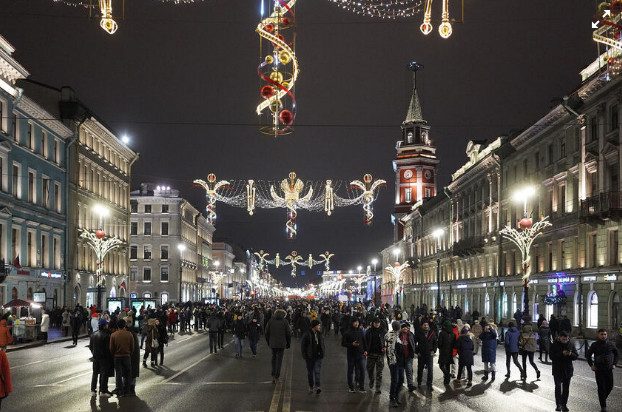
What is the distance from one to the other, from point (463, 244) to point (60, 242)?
33.9 metres

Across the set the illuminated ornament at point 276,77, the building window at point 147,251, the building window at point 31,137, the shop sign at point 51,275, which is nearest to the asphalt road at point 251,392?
the illuminated ornament at point 276,77

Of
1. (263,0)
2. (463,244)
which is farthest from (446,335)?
(463,244)

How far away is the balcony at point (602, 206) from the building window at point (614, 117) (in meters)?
3.21

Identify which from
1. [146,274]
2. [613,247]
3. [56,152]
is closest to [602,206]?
[613,247]

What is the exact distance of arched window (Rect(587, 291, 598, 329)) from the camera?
44.5m

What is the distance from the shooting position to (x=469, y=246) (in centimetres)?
7288

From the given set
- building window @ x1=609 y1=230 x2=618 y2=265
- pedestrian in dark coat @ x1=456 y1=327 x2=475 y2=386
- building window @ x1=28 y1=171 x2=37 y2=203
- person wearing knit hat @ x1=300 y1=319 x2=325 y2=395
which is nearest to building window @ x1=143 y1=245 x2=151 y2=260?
building window @ x1=28 y1=171 x2=37 y2=203

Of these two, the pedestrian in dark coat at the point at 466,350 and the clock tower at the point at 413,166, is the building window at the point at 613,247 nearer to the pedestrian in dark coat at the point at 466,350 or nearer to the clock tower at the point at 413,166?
the pedestrian in dark coat at the point at 466,350

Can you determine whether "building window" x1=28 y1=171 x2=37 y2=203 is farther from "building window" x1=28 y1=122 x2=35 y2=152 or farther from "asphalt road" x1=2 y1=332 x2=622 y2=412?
"asphalt road" x1=2 y1=332 x2=622 y2=412

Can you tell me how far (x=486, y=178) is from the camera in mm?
69312

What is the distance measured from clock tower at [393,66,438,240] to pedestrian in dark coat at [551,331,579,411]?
130m

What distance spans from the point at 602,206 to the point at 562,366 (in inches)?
1067

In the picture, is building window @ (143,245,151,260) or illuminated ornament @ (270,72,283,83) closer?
illuminated ornament @ (270,72,283,83)

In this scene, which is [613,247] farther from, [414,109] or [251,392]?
[414,109]
